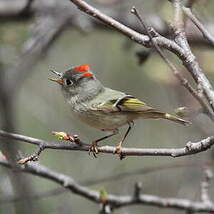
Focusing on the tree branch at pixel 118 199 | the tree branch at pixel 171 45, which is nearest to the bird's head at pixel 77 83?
the tree branch at pixel 118 199

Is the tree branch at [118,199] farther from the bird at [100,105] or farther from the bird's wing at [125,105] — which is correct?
the bird's wing at [125,105]

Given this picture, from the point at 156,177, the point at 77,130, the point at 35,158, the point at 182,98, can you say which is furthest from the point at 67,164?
the point at 35,158

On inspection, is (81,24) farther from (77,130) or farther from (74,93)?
(74,93)

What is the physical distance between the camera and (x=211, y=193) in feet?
18.6

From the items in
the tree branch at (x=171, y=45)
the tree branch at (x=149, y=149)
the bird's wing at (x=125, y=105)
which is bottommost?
the tree branch at (x=149, y=149)

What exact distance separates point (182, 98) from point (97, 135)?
1.75m

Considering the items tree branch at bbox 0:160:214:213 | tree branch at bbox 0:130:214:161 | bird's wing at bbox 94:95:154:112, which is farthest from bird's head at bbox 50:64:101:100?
tree branch at bbox 0:130:214:161

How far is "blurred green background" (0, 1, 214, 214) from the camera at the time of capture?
477cm

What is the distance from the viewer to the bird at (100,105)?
3344mm

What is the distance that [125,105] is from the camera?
341cm

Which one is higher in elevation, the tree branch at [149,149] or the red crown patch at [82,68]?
the red crown patch at [82,68]

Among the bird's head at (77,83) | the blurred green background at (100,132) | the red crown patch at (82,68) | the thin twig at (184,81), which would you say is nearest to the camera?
the thin twig at (184,81)

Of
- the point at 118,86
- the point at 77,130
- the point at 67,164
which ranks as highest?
the point at 118,86

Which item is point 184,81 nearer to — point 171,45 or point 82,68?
point 171,45
